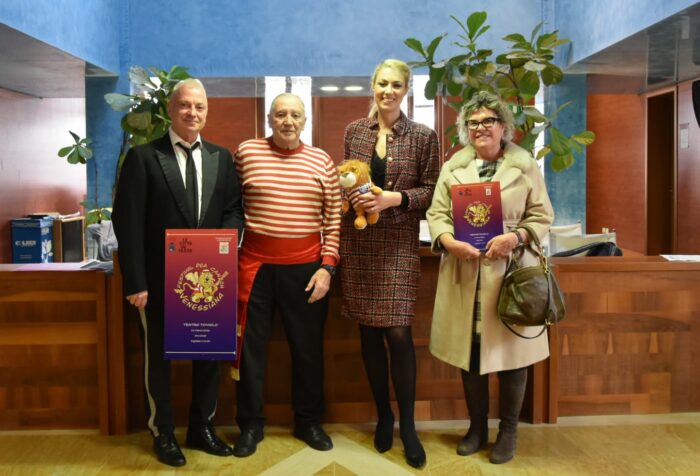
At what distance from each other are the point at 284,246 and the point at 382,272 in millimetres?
393

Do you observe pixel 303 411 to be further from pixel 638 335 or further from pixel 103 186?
pixel 103 186

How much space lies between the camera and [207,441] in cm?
284

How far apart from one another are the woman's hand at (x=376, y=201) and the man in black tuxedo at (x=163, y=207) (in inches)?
18.8

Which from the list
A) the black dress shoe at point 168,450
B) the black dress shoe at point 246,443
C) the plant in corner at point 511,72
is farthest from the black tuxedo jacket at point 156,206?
the plant in corner at point 511,72

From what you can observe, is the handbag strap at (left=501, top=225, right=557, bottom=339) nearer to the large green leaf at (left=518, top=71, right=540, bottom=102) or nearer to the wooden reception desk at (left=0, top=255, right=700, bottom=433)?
the wooden reception desk at (left=0, top=255, right=700, bottom=433)

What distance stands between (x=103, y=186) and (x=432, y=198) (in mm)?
4258

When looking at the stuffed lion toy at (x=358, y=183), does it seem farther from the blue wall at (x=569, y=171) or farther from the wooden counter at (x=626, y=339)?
the blue wall at (x=569, y=171)

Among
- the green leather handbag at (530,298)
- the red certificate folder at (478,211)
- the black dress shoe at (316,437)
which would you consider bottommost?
the black dress shoe at (316,437)

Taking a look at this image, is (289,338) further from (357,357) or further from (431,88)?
(431,88)

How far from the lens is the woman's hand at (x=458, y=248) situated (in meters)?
2.61

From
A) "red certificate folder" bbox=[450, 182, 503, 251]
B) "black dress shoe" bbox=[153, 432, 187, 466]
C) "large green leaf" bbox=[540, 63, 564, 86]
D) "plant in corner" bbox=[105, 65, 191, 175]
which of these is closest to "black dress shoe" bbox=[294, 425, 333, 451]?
"black dress shoe" bbox=[153, 432, 187, 466]

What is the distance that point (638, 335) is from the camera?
10.6 feet

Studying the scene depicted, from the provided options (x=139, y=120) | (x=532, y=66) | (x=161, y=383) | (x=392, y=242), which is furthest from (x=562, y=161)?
(x=161, y=383)

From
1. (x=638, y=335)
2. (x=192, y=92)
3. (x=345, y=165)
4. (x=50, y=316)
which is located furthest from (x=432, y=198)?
(x=50, y=316)
